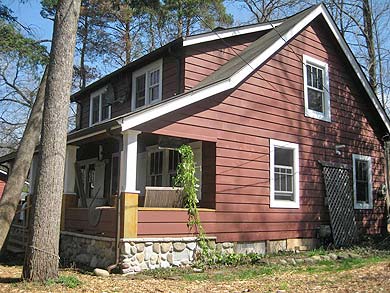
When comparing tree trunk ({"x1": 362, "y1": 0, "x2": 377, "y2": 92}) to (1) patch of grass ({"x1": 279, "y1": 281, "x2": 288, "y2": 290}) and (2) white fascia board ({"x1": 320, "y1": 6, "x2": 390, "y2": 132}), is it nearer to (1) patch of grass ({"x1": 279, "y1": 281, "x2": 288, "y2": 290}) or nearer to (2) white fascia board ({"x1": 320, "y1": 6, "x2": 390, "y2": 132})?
(2) white fascia board ({"x1": 320, "y1": 6, "x2": 390, "y2": 132})

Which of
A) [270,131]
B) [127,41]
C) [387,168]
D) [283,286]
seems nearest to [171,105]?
[270,131]

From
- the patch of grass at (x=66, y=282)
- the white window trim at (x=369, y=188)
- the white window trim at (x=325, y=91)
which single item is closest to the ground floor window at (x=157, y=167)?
the white window trim at (x=325, y=91)

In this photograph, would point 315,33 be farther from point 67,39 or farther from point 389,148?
point 67,39

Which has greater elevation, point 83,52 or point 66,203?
point 83,52

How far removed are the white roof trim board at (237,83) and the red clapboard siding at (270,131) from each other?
10.4 inches

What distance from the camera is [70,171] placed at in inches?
452

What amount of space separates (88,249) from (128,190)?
2.12 meters

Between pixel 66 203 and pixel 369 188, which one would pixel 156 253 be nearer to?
pixel 66 203

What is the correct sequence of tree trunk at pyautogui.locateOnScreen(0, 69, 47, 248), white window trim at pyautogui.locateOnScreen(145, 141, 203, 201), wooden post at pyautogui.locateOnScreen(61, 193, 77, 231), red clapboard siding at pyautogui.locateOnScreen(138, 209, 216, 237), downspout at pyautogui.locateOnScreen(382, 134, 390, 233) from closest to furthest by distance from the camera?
red clapboard siding at pyautogui.locateOnScreen(138, 209, 216, 237) → tree trunk at pyautogui.locateOnScreen(0, 69, 47, 248) → white window trim at pyautogui.locateOnScreen(145, 141, 203, 201) → wooden post at pyautogui.locateOnScreen(61, 193, 77, 231) → downspout at pyautogui.locateOnScreen(382, 134, 390, 233)

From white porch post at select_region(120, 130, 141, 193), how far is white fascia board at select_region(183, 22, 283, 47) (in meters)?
3.45

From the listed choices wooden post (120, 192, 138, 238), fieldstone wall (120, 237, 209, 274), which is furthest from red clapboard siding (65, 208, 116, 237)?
fieldstone wall (120, 237, 209, 274)

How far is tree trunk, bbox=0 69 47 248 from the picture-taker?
9.93 meters

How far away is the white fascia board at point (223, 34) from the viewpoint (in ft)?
36.4

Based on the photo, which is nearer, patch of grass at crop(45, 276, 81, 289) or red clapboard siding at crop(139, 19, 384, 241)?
patch of grass at crop(45, 276, 81, 289)
